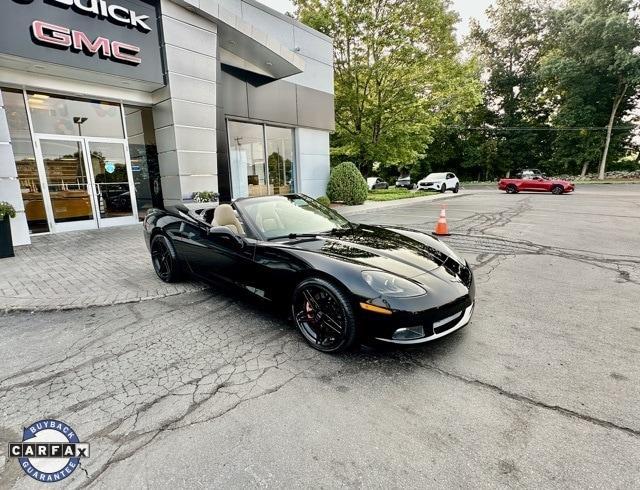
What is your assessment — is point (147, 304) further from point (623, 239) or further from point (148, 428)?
point (623, 239)

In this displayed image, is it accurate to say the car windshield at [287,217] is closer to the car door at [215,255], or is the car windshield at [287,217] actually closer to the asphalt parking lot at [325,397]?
the car door at [215,255]

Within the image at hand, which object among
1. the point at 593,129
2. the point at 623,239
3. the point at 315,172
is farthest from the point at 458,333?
the point at 593,129

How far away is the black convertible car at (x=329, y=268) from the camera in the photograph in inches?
98.8

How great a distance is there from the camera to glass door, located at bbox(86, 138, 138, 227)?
364 inches

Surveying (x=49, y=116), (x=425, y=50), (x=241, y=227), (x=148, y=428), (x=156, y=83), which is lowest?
(x=148, y=428)

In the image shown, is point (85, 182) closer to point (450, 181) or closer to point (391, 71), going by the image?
point (391, 71)

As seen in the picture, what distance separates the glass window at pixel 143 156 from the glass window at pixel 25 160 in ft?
7.56

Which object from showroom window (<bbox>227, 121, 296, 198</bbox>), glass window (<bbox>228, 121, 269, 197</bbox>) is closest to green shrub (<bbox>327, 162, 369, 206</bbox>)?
showroom window (<bbox>227, 121, 296, 198</bbox>)

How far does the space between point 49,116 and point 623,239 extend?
45.7 ft

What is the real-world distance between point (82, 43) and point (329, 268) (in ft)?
27.8

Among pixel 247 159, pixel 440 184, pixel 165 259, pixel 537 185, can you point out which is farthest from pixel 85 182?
pixel 537 185

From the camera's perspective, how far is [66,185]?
345 inches

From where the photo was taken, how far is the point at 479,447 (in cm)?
184

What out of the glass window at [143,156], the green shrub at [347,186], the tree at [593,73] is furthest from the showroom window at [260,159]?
the tree at [593,73]
